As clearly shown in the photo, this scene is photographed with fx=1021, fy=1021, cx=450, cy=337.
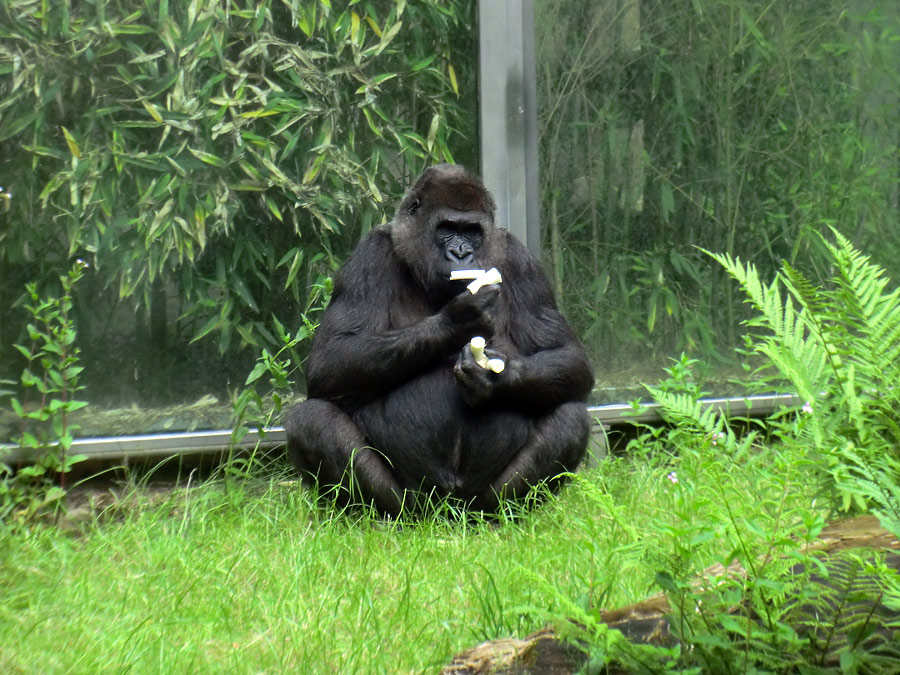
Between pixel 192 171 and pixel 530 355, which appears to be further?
pixel 192 171

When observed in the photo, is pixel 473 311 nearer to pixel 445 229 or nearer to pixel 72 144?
pixel 445 229

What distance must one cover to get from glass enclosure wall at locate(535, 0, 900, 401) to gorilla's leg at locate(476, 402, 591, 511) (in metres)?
1.16

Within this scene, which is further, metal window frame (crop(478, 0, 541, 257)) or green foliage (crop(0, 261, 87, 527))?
metal window frame (crop(478, 0, 541, 257))

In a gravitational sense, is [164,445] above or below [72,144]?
below

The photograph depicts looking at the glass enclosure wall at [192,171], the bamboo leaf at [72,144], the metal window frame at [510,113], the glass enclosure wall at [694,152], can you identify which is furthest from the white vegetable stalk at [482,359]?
the bamboo leaf at [72,144]

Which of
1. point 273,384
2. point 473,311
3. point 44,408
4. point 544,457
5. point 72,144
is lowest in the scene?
point 544,457

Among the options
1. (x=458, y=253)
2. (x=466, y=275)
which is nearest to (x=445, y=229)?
(x=458, y=253)

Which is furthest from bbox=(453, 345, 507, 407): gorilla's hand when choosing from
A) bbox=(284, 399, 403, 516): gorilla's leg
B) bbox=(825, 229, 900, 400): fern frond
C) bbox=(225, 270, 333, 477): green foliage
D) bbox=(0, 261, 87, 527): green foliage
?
bbox=(825, 229, 900, 400): fern frond

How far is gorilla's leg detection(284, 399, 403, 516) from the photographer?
14.5 feet

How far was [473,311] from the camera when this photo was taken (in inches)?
173


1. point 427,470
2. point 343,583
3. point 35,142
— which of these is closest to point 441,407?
point 427,470

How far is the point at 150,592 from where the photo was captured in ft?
11.1

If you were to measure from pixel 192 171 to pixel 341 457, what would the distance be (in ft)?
5.66

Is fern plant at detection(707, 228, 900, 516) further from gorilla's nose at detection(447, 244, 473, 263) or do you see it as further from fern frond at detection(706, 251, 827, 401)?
gorilla's nose at detection(447, 244, 473, 263)
